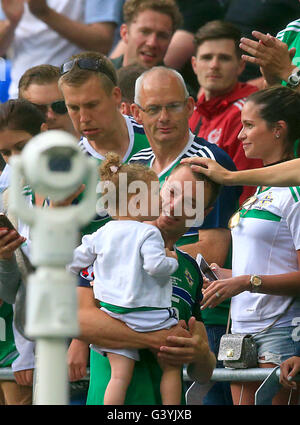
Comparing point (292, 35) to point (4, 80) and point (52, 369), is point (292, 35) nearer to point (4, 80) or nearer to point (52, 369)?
point (4, 80)

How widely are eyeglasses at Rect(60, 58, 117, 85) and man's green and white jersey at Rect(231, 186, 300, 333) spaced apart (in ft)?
3.84

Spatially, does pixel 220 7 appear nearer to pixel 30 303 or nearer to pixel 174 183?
pixel 174 183

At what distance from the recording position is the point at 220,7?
280 inches

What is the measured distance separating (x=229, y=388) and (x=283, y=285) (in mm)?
832

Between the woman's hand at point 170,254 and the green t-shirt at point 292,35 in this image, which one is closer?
the woman's hand at point 170,254

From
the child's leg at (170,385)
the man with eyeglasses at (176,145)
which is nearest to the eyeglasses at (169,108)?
the man with eyeglasses at (176,145)

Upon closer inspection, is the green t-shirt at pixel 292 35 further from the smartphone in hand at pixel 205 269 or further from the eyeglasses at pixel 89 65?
the smartphone in hand at pixel 205 269

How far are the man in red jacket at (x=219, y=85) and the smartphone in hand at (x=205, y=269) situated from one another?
4.73 feet

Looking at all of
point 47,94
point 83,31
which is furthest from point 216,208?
point 83,31

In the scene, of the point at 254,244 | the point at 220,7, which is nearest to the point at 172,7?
the point at 220,7

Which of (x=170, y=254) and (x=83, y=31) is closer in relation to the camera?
(x=170, y=254)

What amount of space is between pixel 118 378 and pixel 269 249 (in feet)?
3.49

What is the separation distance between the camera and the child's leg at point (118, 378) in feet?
12.1

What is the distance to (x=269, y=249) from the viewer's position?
4.35 meters
